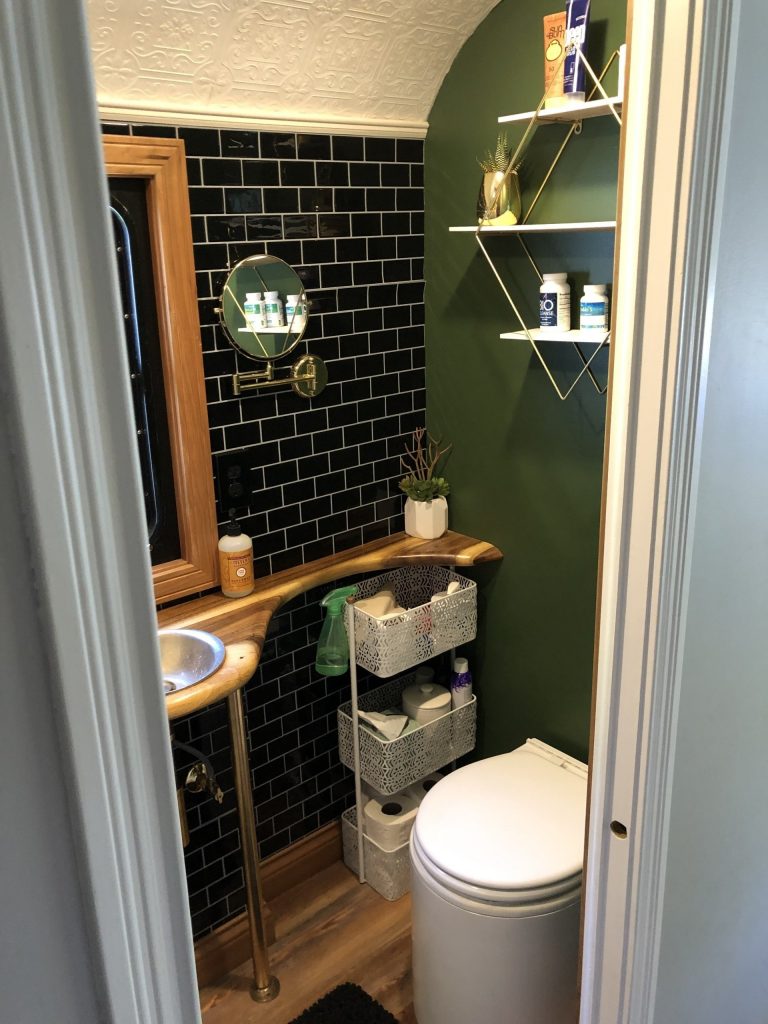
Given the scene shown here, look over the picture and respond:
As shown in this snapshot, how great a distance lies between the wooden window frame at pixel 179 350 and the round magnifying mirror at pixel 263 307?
10 centimetres

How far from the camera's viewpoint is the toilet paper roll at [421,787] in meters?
2.50

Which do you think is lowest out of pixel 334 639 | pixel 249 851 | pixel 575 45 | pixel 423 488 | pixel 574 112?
pixel 249 851

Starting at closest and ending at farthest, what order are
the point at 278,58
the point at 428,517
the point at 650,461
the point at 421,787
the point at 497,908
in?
the point at 650,461 < the point at 497,908 < the point at 278,58 < the point at 428,517 < the point at 421,787

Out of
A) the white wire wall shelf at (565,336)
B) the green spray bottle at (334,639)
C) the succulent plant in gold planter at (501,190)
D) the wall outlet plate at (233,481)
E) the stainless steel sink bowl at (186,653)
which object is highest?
the succulent plant in gold planter at (501,190)

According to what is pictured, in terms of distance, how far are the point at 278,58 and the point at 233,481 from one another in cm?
96

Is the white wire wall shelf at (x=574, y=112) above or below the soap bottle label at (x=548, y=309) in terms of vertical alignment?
above

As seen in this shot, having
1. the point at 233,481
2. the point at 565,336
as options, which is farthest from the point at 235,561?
the point at 565,336

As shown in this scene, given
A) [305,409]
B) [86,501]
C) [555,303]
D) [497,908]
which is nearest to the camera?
[86,501]

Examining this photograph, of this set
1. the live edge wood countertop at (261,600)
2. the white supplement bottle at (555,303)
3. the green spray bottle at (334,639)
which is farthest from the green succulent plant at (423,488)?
the white supplement bottle at (555,303)

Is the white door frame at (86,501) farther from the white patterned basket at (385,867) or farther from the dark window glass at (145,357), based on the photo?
the white patterned basket at (385,867)

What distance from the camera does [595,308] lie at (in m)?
1.88

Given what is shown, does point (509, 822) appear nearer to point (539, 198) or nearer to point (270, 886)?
point (270, 886)

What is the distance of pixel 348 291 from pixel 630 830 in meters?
1.52

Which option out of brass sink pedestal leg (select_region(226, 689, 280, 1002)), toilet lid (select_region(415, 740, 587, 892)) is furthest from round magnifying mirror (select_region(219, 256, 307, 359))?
toilet lid (select_region(415, 740, 587, 892))
